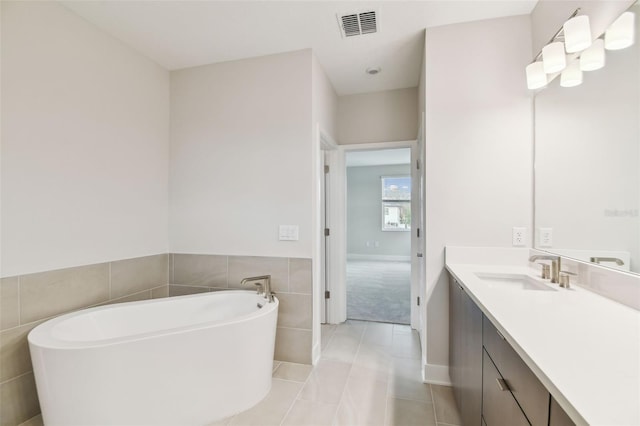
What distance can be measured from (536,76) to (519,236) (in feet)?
3.38

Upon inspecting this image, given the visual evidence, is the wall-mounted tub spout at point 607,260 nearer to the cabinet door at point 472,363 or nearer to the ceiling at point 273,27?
the cabinet door at point 472,363

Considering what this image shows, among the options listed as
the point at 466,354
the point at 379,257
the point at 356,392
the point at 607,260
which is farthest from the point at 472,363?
the point at 379,257

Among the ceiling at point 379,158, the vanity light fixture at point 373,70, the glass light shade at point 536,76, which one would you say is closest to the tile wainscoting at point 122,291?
the vanity light fixture at point 373,70

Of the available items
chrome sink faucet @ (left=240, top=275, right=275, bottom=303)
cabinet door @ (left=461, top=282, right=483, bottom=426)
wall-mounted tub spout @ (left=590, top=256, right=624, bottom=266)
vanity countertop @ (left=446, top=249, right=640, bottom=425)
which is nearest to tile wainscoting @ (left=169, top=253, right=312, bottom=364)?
chrome sink faucet @ (left=240, top=275, right=275, bottom=303)

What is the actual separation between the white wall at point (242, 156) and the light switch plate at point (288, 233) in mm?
36

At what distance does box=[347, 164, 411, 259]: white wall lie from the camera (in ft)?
25.0

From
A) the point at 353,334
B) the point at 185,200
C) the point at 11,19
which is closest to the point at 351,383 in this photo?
the point at 353,334

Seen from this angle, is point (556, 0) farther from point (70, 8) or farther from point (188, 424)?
point (188, 424)

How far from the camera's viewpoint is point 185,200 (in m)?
2.64

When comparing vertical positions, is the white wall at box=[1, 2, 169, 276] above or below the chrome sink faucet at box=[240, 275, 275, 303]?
above

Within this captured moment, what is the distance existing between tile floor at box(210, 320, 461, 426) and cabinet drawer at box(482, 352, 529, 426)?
27.2 inches

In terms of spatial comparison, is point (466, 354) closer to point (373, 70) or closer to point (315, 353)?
point (315, 353)

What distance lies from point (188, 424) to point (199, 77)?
2690 millimetres

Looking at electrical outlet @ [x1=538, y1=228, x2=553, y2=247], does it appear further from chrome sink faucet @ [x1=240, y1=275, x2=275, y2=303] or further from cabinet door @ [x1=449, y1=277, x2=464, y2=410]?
chrome sink faucet @ [x1=240, y1=275, x2=275, y2=303]
